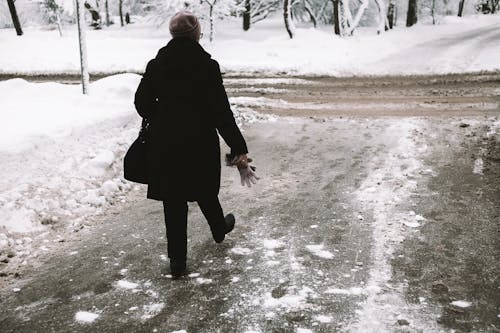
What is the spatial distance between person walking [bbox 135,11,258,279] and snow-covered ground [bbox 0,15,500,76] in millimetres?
13870

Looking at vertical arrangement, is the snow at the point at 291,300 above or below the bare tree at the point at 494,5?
below

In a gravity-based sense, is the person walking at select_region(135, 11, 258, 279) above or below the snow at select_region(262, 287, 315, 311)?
above

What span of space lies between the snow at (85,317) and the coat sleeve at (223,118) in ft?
5.00

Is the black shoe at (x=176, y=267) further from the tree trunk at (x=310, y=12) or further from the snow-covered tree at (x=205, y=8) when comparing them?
the tree trunk at (x=310, y=12)

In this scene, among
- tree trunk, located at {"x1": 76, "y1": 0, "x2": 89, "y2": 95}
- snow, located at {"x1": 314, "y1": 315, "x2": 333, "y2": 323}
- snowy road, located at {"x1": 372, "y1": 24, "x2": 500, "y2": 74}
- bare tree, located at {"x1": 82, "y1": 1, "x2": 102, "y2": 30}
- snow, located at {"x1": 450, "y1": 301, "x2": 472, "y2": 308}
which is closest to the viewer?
snow, located at {"x1": 314, "y1": 315, "x2": 333, "y2": 323}

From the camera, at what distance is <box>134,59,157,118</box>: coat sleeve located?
3.59 meters

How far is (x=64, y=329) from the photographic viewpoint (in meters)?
3.21

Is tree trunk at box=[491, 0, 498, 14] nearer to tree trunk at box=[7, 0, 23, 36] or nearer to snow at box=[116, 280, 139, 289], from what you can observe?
tree trunk at box=[7, 0, 23, 36]

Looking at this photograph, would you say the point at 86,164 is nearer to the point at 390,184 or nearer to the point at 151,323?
the point at 151,323

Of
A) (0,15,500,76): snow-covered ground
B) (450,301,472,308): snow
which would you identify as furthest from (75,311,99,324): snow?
(0,15,500,76): snow-covered ground

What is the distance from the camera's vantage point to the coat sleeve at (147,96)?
3586 millimetres

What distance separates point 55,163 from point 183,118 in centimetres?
288

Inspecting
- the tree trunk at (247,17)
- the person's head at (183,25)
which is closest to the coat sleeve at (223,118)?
the person's head at (183,25)

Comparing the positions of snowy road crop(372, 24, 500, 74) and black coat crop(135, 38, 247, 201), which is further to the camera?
snowy road crop(372, 24, 500, 74)
